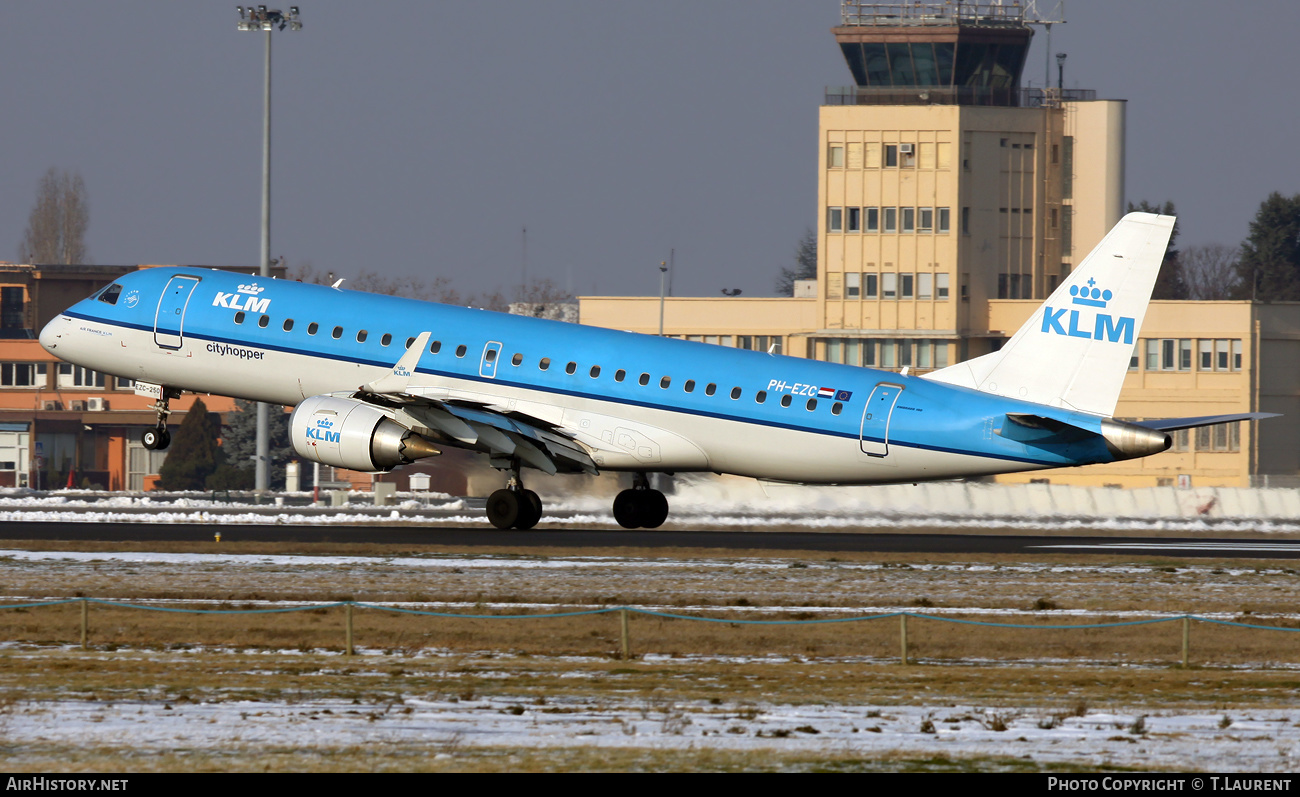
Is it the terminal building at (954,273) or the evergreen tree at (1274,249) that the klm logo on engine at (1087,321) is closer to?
the terminal building at (954,273)

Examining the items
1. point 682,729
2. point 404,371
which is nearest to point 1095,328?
point 404,371

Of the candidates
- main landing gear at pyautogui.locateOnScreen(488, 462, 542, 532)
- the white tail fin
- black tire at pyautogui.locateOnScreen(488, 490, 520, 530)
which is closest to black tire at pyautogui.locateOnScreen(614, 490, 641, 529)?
main landing gear at pyautogui.locateOnScreen(488, 462, 542, 532)

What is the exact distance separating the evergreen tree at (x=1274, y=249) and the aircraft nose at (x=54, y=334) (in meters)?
138

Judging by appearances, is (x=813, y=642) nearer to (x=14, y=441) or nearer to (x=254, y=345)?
(x=254, y=345)

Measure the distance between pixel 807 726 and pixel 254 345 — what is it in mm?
26584

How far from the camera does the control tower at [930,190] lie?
106 meters

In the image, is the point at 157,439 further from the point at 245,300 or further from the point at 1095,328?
the point at 1095,328

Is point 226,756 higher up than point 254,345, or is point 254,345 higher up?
point 254,345

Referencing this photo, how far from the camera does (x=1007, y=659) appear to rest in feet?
75.6

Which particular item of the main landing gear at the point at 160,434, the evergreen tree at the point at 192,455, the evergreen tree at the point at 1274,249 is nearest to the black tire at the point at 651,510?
the main landing gear at the point at 160,434

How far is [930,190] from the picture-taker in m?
106

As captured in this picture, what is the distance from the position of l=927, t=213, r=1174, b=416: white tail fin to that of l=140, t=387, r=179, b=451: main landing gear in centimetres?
2150

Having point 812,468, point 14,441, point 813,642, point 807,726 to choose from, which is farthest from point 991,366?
point 14,441
